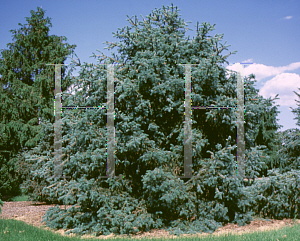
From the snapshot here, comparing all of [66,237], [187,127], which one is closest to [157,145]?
[187,127]

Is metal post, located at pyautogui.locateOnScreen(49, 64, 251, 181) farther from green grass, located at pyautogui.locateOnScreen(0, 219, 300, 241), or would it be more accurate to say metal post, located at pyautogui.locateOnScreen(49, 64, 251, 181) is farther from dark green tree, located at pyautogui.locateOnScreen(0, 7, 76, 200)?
dark green tree, located at pyautogui.locateOnScreen(0, 7, 76, 200)

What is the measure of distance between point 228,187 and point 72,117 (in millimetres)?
4958

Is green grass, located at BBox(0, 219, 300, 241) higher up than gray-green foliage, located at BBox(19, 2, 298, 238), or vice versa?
gray-green foliage, located at BBox(19, 2, 298, 238)

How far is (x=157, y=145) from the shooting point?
7.76 metres

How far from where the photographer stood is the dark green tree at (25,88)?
50.4 ft

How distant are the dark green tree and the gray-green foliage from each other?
26.9 feet

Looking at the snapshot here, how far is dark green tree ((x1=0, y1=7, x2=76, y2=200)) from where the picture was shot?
15.4m

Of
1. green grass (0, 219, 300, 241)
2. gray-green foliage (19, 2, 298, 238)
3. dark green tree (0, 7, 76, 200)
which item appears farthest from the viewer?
dark green tree (0, 7, 76, 200)

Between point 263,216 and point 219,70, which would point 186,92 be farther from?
point 263,216

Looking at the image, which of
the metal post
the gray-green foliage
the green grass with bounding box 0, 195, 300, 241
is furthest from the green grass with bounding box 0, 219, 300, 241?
the metal post

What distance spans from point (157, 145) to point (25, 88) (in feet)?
36.1

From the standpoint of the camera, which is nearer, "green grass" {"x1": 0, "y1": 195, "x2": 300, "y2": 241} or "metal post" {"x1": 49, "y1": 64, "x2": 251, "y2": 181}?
"green grass" {"x1": 0, "y1": 195, "x2": 300, "y2": 241}

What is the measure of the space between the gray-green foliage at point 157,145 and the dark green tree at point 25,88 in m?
8.21

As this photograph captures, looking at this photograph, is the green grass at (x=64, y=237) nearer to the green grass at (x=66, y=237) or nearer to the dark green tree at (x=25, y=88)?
the green grass at (x=66, y=237)
